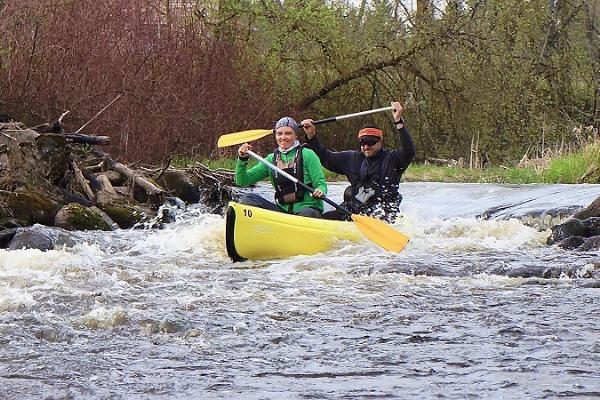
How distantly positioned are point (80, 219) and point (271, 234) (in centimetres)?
257

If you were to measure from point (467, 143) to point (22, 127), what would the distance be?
35.7ft

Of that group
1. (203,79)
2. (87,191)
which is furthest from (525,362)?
(203,79)

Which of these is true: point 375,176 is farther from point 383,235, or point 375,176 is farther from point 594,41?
point 594,41

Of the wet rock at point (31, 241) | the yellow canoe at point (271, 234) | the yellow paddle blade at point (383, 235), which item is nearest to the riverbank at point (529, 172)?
the wet rock at point (31, 241)

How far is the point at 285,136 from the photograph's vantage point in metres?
7.06

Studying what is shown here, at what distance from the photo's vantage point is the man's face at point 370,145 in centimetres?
737

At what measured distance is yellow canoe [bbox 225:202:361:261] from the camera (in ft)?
20.6

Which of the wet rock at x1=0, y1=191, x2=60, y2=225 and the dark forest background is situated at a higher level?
the dark forest background

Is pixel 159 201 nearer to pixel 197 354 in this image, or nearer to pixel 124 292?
pixel 124 292

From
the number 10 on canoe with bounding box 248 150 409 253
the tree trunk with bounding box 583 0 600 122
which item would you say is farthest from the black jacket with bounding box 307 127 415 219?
the tree trunk with bounding box 583 0 600 122

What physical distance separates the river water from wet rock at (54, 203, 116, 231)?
1275mm

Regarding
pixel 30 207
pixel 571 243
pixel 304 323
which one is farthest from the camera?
Result: pixel 30 207

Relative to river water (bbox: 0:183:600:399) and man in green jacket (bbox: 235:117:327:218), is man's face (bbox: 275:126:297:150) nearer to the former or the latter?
man in green jacket (bbox: 235:117:327:218)

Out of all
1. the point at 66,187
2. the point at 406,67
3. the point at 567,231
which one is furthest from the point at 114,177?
the point at 406,67
